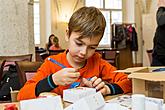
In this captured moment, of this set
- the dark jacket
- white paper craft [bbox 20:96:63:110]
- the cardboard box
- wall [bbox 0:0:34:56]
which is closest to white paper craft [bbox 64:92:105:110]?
white paper craft [bbox 20:96:63:110]

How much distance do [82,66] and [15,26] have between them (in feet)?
7.14

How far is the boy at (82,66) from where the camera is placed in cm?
119

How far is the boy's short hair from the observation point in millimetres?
1305

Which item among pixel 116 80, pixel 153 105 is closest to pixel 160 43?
pixel 116 80

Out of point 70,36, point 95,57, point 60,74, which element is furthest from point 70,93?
point 95,57

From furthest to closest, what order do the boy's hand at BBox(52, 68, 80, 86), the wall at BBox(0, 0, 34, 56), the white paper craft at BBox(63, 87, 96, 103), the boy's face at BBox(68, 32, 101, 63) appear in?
the wall at BBox(0, 0, 34, 56) → the boy's face at BBox(68, 32, 101, 63) → the boy's hand at BBox(52, 68, 80, 86) → the white paper craft at BBox(63, 87, 96, 103)

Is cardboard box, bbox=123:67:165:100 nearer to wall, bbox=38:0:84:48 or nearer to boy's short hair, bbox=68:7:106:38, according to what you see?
boy's short hair, bbox=68:7:106:38

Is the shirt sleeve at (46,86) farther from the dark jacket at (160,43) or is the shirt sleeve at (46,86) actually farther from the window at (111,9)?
the window at (111,9)

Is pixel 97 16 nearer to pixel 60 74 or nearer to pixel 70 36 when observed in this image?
pixel 70 36

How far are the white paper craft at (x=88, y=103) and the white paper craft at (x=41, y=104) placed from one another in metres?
0.07

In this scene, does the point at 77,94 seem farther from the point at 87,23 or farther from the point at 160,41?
the point at 160,41

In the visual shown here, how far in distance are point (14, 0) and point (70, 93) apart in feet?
8.53

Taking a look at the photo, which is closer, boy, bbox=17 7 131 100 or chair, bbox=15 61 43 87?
boy, bbox=17 7 131 100

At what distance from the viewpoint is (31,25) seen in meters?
3.64
